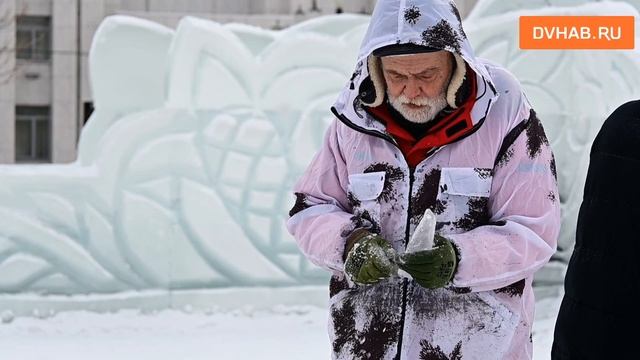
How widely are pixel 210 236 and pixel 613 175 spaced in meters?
4.91

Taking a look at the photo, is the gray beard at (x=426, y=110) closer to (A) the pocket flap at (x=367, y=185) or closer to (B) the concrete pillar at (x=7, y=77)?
(A) the pocket flap at (x=367, y=185)

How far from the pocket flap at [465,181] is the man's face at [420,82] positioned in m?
0.14

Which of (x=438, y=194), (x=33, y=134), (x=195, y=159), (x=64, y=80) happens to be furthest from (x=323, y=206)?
(x=64, y=80)

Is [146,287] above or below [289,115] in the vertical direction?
below

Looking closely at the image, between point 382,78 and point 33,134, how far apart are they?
53.6 ft

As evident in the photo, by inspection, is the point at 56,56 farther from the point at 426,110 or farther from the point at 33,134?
the point at 426,110

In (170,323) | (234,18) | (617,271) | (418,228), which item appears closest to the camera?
(617,271)

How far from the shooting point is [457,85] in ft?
6.78

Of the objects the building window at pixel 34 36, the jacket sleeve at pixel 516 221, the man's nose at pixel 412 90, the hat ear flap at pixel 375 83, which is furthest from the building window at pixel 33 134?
the jacket sleeve at pixel 516 221

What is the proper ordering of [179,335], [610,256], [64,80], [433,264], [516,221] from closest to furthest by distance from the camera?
[610,256], [433,264], [516,221], [179,335], [64,80]

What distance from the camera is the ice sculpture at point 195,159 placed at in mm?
6035

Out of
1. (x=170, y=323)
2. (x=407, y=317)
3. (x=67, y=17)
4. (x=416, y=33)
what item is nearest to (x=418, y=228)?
(x=407, y=317)

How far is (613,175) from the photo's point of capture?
4.84 feet

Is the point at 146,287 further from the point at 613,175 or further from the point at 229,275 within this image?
the point at 613,175
